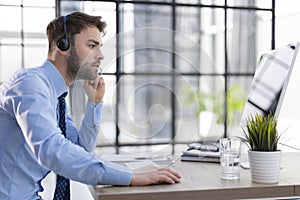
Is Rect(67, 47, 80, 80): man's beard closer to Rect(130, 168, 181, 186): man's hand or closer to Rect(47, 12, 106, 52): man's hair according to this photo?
Rect(47, 12, 106, 52): man's hair

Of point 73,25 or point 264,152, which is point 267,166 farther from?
point 73,25

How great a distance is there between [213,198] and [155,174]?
0.63 feet

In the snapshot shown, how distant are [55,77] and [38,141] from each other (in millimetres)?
352

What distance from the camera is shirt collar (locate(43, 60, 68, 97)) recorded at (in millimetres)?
1516

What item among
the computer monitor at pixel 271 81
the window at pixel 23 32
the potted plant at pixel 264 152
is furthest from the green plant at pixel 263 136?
the window at pixel 23 32

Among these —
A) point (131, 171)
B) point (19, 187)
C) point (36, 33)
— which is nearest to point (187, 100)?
point (131, 171)

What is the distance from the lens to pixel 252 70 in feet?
14.5

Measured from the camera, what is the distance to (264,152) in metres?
1.35

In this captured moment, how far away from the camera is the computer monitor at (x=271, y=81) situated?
1.64 metres

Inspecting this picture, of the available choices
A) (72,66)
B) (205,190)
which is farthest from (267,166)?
(72,66)

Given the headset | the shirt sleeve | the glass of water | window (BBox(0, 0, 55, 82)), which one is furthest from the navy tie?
window (BBox(0, 0, 55, 82))

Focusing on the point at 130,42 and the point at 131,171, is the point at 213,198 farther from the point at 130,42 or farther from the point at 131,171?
the point at 130,42

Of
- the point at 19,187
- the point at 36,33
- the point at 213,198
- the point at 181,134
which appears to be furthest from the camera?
the point at 36,33

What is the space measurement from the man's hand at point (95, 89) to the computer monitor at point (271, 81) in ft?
2.20
